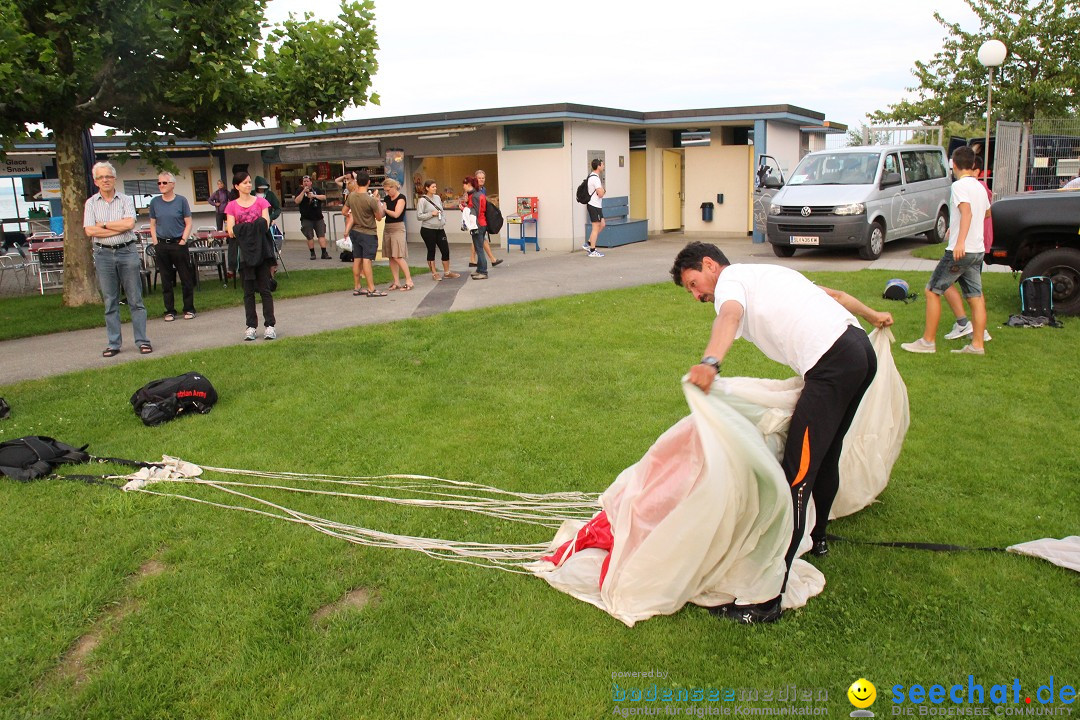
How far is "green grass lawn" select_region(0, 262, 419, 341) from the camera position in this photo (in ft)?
37.0

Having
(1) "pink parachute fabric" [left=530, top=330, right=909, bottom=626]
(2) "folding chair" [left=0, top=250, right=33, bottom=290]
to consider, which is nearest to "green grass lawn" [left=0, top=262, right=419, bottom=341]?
(2) "folding chair" [left=0, top=250, right=33, bottom=290]

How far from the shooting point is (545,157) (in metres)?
19.4

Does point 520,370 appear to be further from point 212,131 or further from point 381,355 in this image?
point 212,131

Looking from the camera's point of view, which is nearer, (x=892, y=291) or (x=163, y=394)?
(x=163, y=394)

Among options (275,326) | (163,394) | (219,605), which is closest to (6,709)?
(219,605)

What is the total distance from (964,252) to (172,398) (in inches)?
287

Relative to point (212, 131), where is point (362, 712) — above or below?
below

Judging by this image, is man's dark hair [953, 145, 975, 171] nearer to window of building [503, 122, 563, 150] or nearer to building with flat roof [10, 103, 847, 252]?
building with flat roof [10, 103, 847, 252]

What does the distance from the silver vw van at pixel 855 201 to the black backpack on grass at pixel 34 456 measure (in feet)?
41.8

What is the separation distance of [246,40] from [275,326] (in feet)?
15.3

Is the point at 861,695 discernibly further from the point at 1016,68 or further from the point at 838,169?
the point at 1016,68

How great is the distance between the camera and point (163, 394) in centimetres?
687

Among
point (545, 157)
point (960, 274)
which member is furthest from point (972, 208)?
point (545, 157)

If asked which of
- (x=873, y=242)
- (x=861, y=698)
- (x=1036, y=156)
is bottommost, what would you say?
(x=861, y=698)
